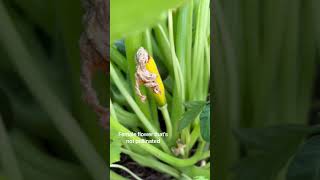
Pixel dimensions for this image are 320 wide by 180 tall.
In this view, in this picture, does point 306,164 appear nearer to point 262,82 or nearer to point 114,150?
point 262,82

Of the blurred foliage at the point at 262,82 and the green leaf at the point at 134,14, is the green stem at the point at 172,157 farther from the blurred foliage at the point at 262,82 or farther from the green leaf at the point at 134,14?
the green leaf at the point at 134,14

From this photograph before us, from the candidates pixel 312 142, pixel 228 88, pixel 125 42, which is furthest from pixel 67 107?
pixel 312 142

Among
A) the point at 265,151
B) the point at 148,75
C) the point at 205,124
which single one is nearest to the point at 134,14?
the point at 148,75

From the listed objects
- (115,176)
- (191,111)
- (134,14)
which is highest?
(134,14)

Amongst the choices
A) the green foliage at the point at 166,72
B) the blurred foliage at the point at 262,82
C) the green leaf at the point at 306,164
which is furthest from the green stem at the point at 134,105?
the green leaf at the point at 306,164

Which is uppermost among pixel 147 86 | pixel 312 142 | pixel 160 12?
pixel 160 12

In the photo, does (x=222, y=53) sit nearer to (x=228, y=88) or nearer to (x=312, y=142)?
(x=228, y=88)

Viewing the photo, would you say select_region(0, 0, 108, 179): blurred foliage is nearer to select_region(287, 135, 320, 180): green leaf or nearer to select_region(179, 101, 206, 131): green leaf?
select_region(179, 101, 206, 131): green leaf
